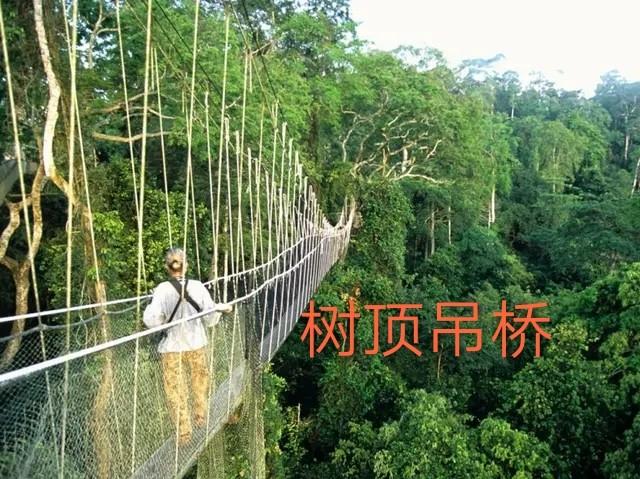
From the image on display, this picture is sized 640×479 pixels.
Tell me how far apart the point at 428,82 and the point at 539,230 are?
5.21m

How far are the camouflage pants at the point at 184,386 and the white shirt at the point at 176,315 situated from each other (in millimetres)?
27

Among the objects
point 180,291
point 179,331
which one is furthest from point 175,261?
point 179,331

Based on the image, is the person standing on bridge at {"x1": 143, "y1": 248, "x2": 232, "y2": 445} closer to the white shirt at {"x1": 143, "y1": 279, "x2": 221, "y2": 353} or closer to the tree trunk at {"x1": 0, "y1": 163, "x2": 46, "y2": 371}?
the white shirt at {"x1": 143, "y1": 279, "x2": 221, "y2": 353}

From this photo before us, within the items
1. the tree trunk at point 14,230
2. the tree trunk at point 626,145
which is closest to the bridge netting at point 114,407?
the tree trunk at point 14,230

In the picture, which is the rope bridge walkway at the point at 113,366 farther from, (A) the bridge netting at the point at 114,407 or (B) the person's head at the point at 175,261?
(B) the person's head at the point at 175,261

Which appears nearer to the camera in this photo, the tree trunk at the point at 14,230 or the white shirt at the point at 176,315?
Answer: the white shirt at the point at 176,315

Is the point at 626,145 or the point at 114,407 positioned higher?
the point at 626,145

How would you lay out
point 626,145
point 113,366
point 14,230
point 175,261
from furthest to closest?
point 626,145 → point 14,230 → point 175,261 → point 113,366

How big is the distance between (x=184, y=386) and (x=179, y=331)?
0.17m

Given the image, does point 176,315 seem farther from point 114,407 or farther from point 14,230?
point 14,230

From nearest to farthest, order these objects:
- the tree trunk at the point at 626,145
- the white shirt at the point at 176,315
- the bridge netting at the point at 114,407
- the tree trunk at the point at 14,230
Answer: the bridge netting at the point at 114,407
the white shirt at the point at 176,315
the tree trunk at the point at 14,230
the tree trunk at the point at 626,145

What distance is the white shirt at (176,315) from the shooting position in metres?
1.69

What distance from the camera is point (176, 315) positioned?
1.76 m

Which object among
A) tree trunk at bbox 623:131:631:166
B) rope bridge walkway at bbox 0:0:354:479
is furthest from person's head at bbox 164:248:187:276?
tree trunk at bbox 623:131:631:166
